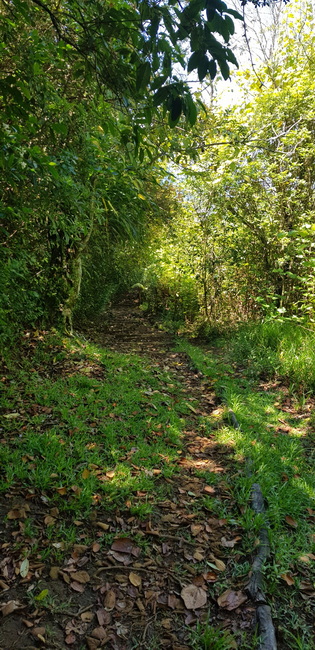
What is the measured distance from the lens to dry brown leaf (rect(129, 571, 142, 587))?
216 cm

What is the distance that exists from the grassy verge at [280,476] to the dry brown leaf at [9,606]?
1345mm

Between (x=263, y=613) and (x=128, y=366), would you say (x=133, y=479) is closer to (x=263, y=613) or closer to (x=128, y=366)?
(x=263, y=613)

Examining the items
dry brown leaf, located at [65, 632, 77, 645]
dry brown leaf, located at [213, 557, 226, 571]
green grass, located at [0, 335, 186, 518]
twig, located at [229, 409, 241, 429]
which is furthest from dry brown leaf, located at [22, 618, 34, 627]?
twig, located at [229, 409, 241, 429]

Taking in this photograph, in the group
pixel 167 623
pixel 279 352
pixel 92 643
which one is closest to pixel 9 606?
pixel 92 643

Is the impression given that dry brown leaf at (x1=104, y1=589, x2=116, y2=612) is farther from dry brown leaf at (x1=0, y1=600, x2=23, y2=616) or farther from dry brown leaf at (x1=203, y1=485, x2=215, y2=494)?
dry brown leaf at (x1=203, y1=485, x2=215, y2=494)

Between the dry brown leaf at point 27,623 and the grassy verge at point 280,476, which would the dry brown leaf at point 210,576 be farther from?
the dry brown leaf at point 27,623

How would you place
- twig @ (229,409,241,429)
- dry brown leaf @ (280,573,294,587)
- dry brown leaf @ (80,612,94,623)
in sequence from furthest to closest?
twig @ (229,409,241,429), dry brown leaf @ (280,573,294,587), dry brown leaf @ (80,612,94,623)

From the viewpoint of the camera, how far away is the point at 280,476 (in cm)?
308

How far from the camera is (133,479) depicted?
9.66ft

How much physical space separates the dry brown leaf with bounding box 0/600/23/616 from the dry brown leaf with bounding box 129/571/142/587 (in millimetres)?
617

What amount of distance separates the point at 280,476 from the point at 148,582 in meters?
1.42

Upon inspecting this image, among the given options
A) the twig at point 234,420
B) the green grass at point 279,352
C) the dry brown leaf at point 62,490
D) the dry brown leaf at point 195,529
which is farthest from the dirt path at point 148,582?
the green grass at point 279,352

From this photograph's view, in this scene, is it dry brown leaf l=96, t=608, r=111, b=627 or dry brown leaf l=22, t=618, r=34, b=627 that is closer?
dry brown leaf l=22, t=618, r=34, b=627

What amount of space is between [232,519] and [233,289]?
5.74 m
